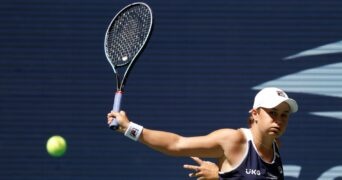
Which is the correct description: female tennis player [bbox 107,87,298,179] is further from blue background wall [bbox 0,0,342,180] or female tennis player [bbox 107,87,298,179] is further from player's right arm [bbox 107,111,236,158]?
blue background wall [bbox 0,0,342,180]

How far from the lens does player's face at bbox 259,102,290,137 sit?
4.76 metres

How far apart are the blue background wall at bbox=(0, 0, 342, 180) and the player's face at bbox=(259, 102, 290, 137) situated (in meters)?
2.72

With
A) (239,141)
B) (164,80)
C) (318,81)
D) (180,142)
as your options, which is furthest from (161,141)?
(318,81)

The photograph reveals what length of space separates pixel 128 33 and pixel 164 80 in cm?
202

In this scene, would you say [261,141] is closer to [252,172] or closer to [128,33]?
[252,172]

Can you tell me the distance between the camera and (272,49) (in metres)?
7.55

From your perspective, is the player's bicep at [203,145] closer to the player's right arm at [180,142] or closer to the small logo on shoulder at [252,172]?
the player's right arm at [180,142]

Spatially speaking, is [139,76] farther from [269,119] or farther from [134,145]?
[269,119]

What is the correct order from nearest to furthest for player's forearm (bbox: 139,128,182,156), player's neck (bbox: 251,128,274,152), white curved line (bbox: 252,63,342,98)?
player's forearm (bbox: 139,128,182,156) → player's neck (bbox: 251,128,274,152) → white curved line (bbox: 252,63,342,98)

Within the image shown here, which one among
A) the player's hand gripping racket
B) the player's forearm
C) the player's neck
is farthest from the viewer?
the player's hand gripping racket

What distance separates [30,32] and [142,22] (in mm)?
Result: 2329

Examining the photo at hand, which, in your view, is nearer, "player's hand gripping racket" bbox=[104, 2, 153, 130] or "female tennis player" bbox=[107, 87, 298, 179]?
"female tennis player" bbox=[107, 87, 298, 179]

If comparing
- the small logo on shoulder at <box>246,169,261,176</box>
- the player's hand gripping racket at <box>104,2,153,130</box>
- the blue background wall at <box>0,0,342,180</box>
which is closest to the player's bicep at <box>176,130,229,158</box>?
the small logo on shoulder at <box>246,169,261,176</box>

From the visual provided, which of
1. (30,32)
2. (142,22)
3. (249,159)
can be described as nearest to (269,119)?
(249,159)
